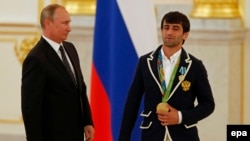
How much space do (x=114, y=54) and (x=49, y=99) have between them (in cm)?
80

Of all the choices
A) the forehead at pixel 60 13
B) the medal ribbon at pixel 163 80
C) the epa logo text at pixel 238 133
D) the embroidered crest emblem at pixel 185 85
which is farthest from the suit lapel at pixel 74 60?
the epa logo text at pixel 238 133

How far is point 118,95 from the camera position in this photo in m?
4.97

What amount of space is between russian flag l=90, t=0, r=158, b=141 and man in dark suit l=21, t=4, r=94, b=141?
0.50 metres

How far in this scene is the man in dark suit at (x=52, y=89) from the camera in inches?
167

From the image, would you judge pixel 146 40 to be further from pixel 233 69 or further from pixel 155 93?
pixel 233 69

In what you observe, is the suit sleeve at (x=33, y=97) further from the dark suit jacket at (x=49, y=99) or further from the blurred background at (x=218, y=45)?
the blurred background at (x=218, y=45)

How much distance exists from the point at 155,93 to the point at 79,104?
68 centimetres

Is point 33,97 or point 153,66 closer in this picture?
point 153,66

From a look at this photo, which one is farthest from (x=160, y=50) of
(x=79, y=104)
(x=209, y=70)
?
(x=209, y=70)

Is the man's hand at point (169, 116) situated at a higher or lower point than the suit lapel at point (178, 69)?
lower

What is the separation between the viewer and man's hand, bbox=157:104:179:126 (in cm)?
380

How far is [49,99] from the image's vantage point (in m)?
4.33

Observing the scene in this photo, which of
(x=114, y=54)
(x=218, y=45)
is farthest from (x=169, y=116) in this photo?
(x=218, y=45)

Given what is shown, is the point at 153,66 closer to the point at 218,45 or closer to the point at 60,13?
the point at 60,13
